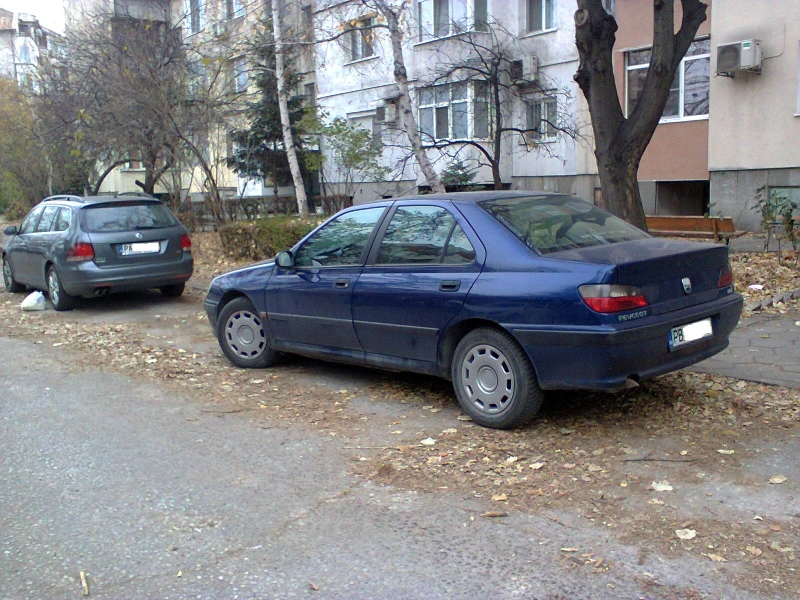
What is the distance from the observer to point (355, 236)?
6.73 meters

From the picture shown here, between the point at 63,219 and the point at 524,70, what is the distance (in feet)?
46.0

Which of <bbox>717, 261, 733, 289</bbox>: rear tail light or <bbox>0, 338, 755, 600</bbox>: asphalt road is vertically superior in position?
<bbox>717, 261, 733, 289</bbox>: rear tail light

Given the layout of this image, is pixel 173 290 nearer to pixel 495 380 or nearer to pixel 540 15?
pixel 495 380

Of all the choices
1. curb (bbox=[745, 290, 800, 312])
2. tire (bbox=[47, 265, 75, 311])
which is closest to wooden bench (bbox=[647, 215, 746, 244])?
curb (bbox=[745, 290, 800, 312])

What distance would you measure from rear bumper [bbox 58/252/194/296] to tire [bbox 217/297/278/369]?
13.3 feet

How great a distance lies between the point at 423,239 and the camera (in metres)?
6.18

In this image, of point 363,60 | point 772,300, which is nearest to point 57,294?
point 772,300

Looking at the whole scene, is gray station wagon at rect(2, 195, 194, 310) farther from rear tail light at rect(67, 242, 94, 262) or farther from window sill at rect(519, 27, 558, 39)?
window sill at rect(519, 27, 558, 39)

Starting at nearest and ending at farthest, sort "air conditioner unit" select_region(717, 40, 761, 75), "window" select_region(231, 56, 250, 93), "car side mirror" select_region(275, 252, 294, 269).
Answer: "car side mirror" select_region(275, 252, 294, 269) < "air conditioner unit" select_region(717, 40, 761, 75) < "window" select_region(231, 56, 250, 93)

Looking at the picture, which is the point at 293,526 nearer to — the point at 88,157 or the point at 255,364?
the point at 255,364

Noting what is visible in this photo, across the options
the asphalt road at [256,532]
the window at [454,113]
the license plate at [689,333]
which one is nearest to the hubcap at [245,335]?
the asphalt road at [256,532]

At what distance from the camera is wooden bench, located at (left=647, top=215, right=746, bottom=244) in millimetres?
13164

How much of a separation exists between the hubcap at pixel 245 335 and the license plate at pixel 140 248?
4273mm

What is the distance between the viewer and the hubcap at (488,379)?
5531 mm
